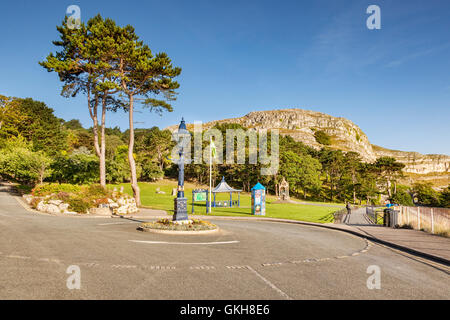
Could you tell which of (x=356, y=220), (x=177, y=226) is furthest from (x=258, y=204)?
(x=177, y=226)

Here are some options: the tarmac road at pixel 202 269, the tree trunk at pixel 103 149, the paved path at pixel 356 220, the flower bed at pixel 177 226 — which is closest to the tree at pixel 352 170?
the paved path at pixel 356 220

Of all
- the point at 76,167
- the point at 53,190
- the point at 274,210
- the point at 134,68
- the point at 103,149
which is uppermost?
the point at 134,68

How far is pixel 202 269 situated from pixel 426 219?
1477 cm

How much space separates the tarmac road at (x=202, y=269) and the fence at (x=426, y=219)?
19.0 feet

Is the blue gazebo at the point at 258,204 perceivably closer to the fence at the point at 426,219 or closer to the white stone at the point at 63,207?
the fence at the point at 426,219

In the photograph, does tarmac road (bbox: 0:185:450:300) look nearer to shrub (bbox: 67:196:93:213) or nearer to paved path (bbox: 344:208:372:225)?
shrub (bbox: 67:196:93:213)

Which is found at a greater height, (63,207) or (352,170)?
(352,170)

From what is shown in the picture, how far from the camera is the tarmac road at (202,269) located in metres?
5.04

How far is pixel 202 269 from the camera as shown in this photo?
6586mm

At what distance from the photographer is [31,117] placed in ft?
193

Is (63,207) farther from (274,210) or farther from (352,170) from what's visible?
(352,170)

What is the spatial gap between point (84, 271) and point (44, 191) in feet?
68.6
